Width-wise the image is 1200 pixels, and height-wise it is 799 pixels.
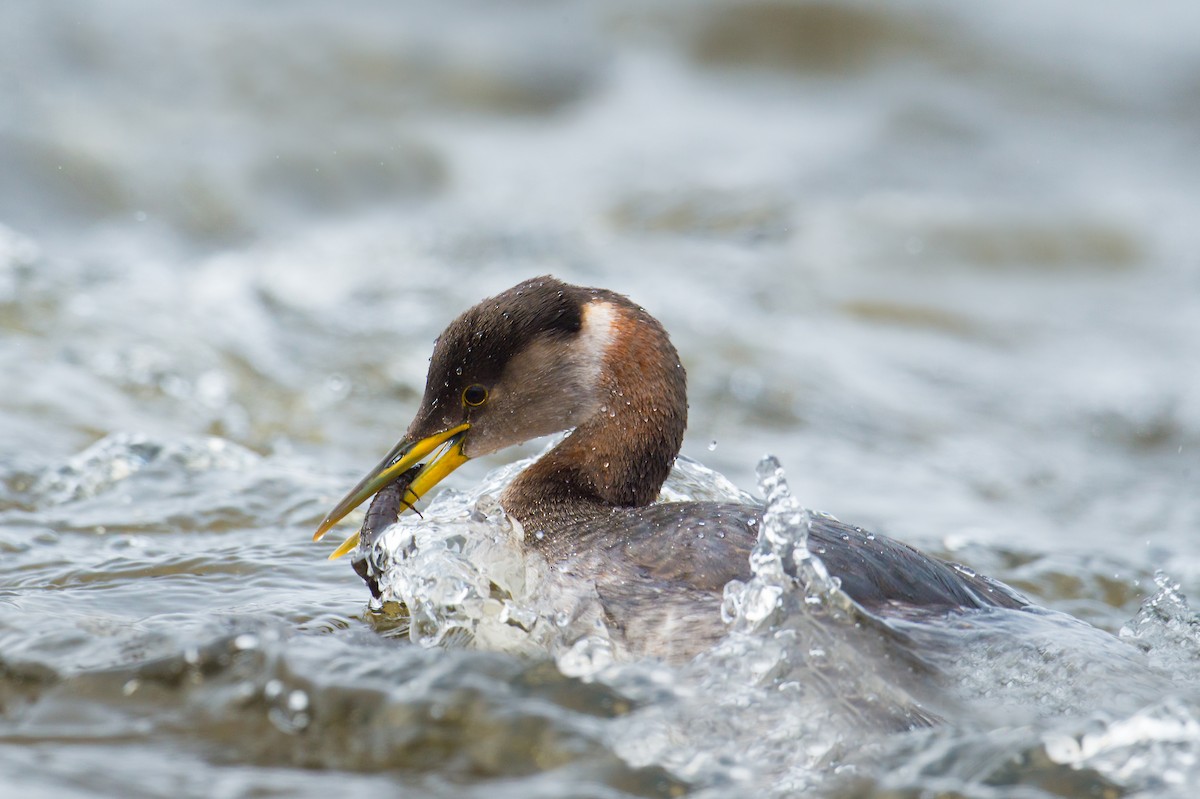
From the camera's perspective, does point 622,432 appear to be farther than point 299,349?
No

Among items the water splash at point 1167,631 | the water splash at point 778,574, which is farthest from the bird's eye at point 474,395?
the water splash at point 1167,631

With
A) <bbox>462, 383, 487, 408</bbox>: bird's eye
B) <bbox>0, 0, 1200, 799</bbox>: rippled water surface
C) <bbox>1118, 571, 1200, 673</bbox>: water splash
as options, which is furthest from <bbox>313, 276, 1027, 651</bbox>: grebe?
<bbox>1118, 571, 1200, 673</bbox>: water splash

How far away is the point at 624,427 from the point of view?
16.0 ft

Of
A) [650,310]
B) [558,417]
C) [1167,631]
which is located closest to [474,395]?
[558,417]

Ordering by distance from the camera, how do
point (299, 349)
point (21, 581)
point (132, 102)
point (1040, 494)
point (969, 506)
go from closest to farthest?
point (21, 581) → point (969, 506) → point (1040, 494) → point (299, 349) → point (132, 102)

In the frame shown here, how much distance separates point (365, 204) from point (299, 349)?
10.6ft

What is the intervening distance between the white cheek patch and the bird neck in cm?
1

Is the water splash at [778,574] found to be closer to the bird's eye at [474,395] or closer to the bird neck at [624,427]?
the bird neck at [624,427]

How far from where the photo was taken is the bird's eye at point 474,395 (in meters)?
4.80

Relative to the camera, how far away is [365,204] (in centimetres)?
1155

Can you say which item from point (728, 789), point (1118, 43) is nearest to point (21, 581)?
point (728, 789)

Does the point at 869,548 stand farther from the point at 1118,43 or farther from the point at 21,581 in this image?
the point at 1118,43

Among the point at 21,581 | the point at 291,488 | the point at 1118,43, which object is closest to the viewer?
the point at 21,581

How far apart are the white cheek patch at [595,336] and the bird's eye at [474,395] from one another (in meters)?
0.33
